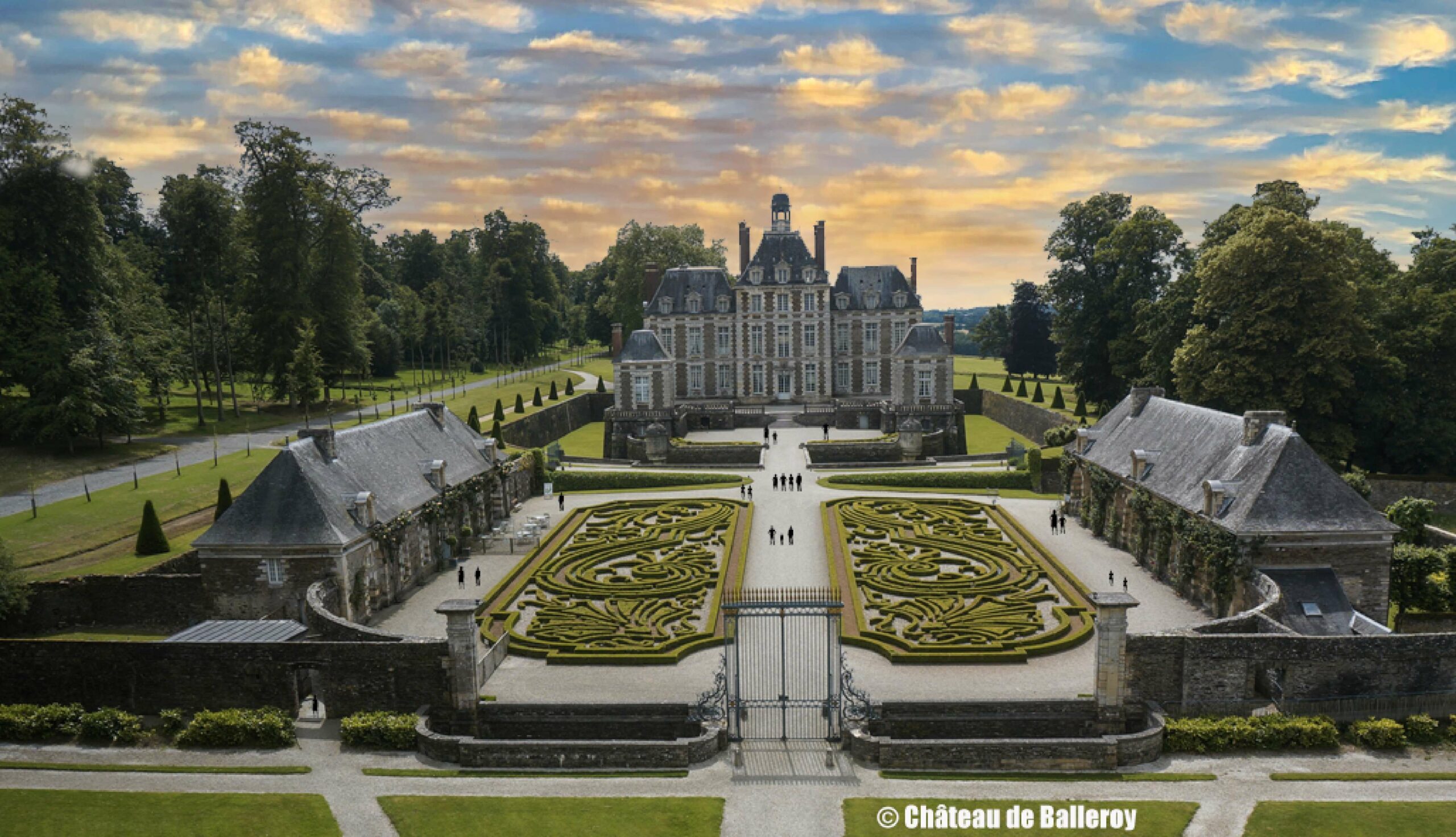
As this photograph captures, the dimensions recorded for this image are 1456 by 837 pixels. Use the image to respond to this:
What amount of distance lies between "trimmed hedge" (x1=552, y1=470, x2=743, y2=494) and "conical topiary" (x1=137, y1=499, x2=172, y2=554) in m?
18.8

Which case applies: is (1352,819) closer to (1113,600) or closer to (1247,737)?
(1247,737)

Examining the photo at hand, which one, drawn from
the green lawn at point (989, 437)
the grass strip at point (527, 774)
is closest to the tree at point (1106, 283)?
the green lawn at point (989, 437)

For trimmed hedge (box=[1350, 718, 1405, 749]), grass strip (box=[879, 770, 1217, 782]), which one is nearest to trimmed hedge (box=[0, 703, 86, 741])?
grass strip (box=[879, 770, 1217, 782])

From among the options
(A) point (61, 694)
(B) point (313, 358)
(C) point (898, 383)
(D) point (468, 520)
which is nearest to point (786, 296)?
(C) point (898, 383)

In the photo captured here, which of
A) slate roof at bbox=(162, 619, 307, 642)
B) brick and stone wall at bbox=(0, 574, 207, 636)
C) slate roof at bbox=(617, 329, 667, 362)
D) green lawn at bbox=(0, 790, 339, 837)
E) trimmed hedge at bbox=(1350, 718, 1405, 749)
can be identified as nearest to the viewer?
green lawn at bbox=(0, 790, 339, 837)

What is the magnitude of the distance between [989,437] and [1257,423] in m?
38.3

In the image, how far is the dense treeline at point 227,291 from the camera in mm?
47062

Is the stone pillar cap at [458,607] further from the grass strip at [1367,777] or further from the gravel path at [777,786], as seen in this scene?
the grass strip at [1367,777]

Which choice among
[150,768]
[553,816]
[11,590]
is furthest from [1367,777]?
→ [11,590]

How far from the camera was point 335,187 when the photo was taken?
6888 cm

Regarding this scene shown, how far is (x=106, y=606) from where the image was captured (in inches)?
1173

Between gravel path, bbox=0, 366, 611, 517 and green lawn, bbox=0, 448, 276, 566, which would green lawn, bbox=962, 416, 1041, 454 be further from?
green lawn, bbox=0, 448, 276, 566

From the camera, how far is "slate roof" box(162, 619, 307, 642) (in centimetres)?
2495

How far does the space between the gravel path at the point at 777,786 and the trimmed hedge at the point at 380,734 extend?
1.18ft
